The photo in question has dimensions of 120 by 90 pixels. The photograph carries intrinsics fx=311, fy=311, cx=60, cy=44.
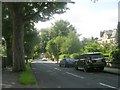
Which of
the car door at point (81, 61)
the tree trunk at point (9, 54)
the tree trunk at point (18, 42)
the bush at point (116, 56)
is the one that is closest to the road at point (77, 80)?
the tree trunk at point (18, 42)

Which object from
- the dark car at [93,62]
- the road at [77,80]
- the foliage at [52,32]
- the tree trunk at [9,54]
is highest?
the foliage at [52,32]

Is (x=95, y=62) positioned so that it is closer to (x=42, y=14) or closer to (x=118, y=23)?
(x=42, y=14)

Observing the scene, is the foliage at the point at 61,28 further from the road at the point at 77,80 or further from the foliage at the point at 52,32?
the road at the point at 77,80

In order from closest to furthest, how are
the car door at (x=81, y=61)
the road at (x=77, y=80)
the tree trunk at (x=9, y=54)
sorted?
the road at (x=77, y=80)
the car door at (x=81, y=61)
the tree trunk at (x=9, y=54)

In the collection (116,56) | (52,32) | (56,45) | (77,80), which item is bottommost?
(77,80)

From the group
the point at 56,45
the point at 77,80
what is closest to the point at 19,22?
the point at 77,80

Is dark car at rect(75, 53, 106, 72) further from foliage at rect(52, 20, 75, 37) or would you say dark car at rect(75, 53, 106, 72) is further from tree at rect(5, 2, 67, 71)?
foliage at rect(52, 20, 75, 37)

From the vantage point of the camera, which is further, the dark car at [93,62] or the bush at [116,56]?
the bush at [116,56]

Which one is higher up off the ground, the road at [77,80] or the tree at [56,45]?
the tree at [56,45]

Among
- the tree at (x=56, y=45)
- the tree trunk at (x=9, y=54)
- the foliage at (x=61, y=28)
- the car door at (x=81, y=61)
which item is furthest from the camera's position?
the foliage at (x=61, y=28)

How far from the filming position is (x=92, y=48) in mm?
70250

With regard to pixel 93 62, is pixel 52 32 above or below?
above

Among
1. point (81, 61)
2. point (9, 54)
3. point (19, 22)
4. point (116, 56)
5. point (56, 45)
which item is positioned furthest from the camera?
point (56, 45)

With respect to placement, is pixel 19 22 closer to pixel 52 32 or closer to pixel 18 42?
pixel 18 42
